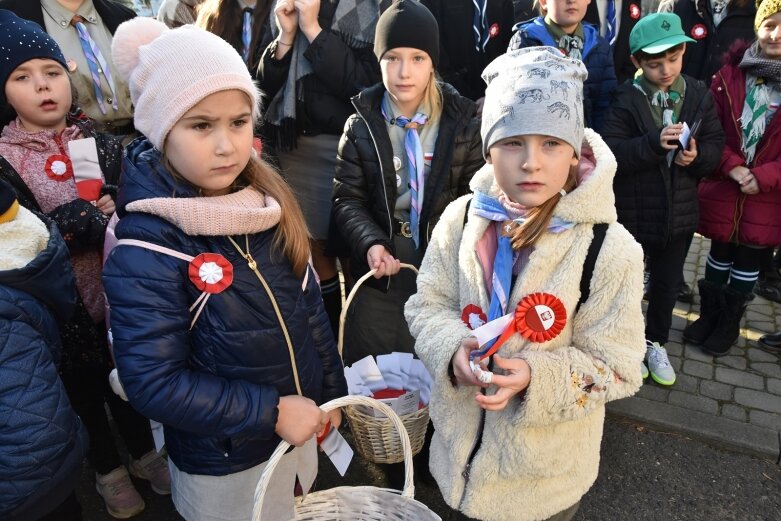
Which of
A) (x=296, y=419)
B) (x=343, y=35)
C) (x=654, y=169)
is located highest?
(x=343, y=35)

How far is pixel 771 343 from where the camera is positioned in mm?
3777

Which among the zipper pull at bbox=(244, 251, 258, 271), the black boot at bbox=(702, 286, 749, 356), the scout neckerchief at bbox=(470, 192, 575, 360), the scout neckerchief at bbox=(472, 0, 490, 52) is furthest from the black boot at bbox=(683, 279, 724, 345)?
the zipper pull at bbox=(244, 251, 258, 271)

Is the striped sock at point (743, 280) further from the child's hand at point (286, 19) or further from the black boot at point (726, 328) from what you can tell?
the child's hand at point (286, 19)

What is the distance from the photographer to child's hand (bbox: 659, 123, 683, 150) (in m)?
2.90

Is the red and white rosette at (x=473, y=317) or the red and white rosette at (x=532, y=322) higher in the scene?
the red and white rosette at (x=532, y=322)

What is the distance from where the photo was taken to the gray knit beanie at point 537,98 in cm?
151

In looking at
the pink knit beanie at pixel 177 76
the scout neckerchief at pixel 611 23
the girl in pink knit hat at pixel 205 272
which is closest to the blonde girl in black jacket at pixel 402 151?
the girl in pink knit hat at pixel 205 272

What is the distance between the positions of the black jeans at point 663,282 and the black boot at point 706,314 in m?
0.41

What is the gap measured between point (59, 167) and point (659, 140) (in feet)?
9.41

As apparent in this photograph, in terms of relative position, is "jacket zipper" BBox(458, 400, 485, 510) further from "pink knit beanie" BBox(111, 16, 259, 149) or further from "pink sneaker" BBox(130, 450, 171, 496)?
"pink sneaker" BBox(130, 450, 171, 496)

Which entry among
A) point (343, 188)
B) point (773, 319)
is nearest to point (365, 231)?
point (343, 188)

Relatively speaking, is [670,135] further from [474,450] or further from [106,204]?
[106,204]

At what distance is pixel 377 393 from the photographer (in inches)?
104

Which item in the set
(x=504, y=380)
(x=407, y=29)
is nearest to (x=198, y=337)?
(x=504, y=380)
